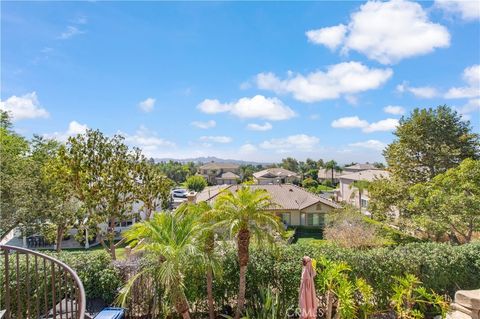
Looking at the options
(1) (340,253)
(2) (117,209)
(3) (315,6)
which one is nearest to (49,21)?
(2) (117,209)

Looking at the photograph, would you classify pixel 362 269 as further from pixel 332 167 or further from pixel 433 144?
pixel 332 167

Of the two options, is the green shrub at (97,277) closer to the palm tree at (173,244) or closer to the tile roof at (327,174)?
the palm tree at (173,244)

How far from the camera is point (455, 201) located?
1561 cm

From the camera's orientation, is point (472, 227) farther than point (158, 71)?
No

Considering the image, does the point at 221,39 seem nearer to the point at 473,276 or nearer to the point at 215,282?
the point at 215,282

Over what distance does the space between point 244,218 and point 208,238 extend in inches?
47.3

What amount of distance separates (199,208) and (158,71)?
42.5 feet

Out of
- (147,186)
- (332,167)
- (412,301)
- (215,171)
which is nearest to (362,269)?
(412,301)

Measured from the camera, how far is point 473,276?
10773mm

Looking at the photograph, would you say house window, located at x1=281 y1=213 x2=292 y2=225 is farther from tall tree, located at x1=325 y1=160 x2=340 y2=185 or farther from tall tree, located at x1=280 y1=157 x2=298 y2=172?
tall tree, located at x1=280 y1=157 x2=298 y2=172

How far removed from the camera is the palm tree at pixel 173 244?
7910mm

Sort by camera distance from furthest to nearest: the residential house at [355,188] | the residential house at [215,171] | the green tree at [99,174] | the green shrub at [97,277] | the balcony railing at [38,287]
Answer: the residential house at [215,171] → the residential house at [355,188] → the green tree at [99,174] → the green shrub at [97,277] → the balcony railing at [38,287]

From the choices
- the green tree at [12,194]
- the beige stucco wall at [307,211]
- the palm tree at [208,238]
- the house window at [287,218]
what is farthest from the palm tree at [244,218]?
the house window at [287,218]

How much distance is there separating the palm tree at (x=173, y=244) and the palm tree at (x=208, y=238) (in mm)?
214
